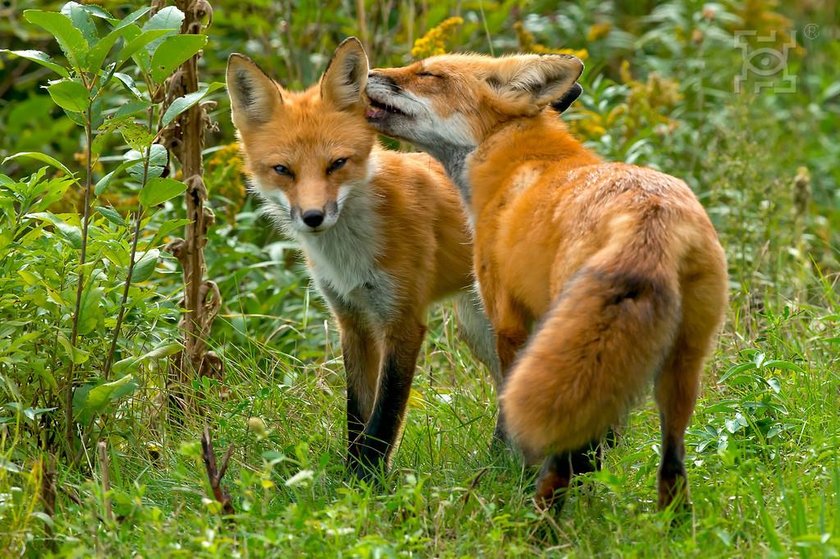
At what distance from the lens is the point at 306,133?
4.71 meters

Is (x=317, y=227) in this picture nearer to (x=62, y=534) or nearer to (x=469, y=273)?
(x=469, y=273)

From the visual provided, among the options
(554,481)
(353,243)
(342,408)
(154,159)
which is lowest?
(342,408)

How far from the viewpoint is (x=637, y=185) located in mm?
3650

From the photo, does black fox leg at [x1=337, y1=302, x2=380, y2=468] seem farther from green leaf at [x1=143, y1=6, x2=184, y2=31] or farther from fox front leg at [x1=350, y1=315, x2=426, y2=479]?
green leaf at [x1=143, y1=6, x2=184, y2=31]

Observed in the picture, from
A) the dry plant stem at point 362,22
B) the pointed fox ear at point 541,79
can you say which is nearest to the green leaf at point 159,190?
the pointed fox ear at point 541,79

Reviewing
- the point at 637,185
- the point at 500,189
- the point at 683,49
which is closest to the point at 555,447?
the point at 637,185

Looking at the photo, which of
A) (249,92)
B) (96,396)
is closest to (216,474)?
(96,396)

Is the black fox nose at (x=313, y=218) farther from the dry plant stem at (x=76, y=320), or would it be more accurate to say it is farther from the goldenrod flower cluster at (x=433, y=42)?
the goldenrod flower cluster at (x=433, y=42)

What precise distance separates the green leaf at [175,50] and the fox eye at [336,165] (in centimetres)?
84

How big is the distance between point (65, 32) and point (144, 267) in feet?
3.27

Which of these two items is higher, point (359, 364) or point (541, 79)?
point (541, 79)

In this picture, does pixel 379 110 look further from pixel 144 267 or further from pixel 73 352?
pixel 73 352

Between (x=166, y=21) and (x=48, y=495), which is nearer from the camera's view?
(x=48, y=495)

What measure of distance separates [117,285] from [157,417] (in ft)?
2.10
